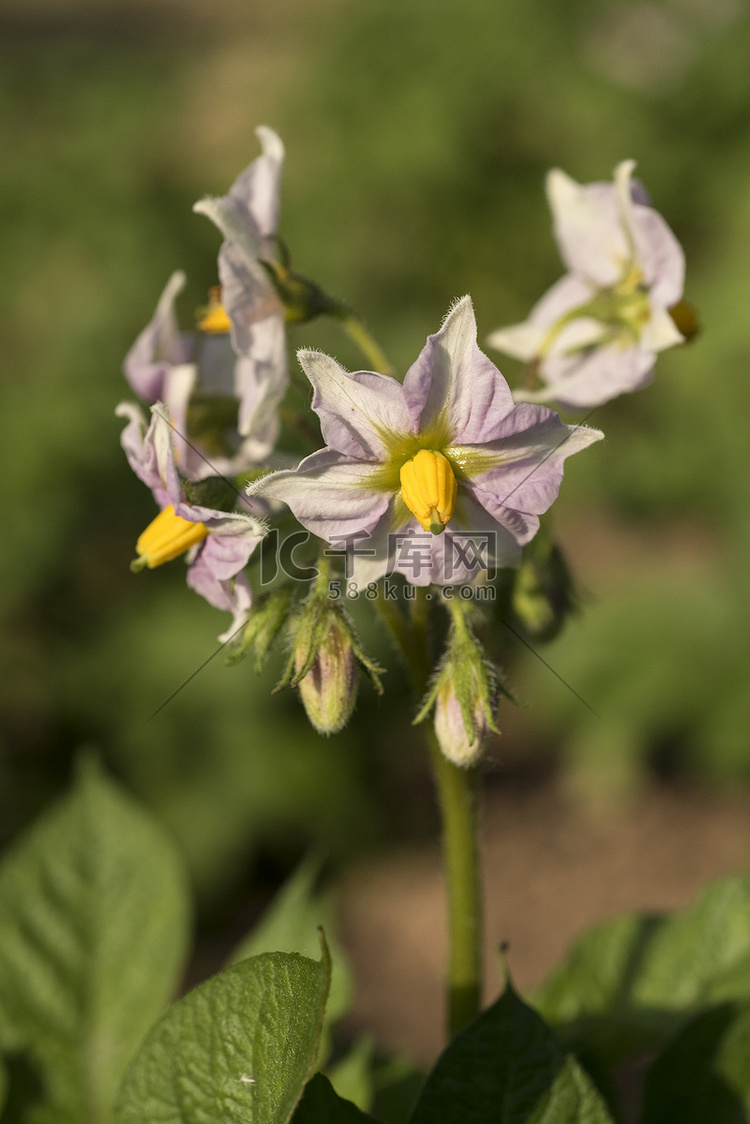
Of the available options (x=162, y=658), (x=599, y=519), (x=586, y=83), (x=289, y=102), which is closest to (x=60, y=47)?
(x=289, y=102)

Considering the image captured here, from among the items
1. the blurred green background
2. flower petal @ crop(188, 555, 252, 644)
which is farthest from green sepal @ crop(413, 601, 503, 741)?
the blurred green background

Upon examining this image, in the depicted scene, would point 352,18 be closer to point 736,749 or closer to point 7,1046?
point 736,749

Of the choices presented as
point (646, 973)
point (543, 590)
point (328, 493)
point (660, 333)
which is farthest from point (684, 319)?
point (646, 973)

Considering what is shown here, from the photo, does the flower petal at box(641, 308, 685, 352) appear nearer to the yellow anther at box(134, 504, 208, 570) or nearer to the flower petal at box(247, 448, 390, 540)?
the flower petal at box(247, 448, 390, 540)

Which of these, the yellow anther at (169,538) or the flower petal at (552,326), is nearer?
the yellow anther at (169,538)

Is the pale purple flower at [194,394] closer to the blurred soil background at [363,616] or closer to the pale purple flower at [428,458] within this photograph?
the pale purple flower at [428,458]

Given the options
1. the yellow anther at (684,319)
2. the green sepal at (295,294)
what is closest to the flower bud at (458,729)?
the green sepal at (295,294)

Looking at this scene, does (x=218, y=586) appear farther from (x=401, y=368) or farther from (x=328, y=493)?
(x=401, y=368)
